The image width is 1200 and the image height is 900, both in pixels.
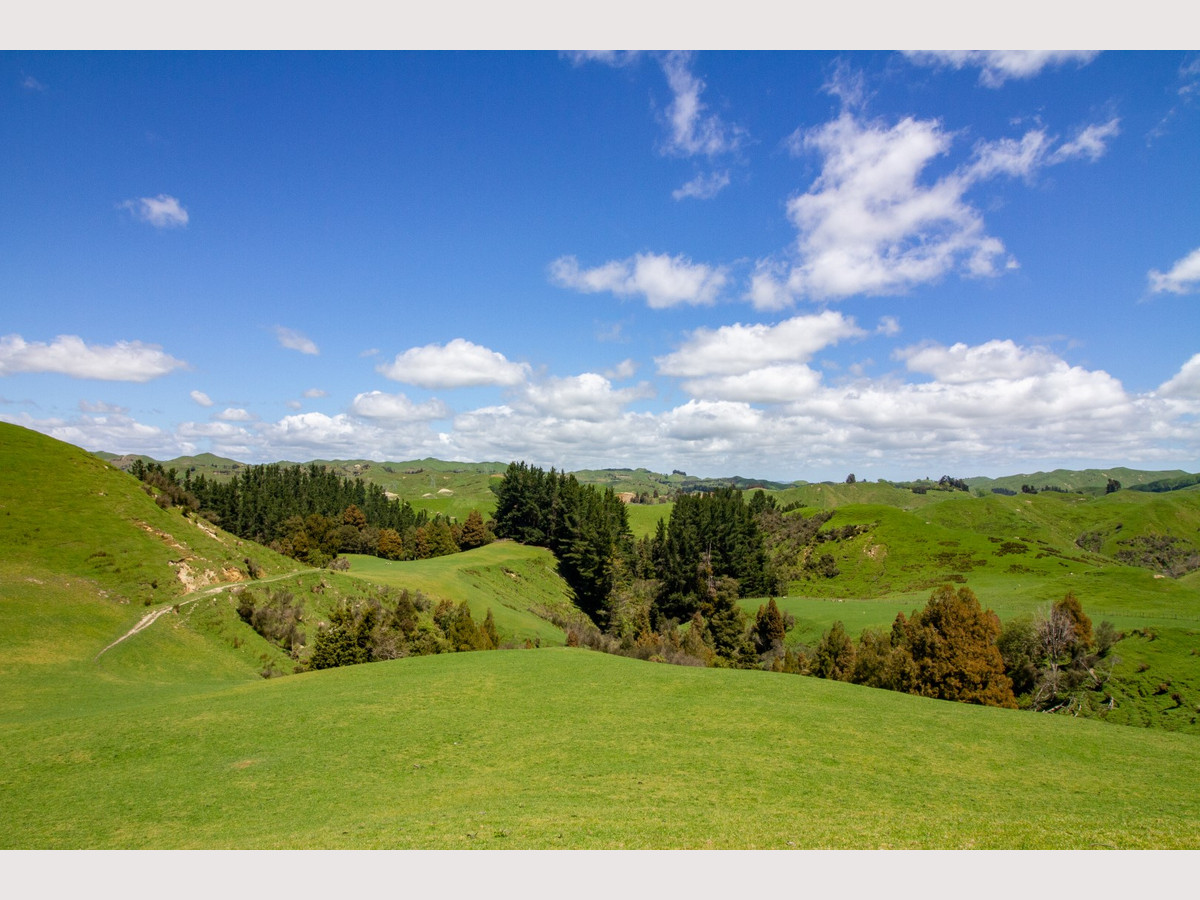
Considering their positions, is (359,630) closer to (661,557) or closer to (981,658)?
(981,658)

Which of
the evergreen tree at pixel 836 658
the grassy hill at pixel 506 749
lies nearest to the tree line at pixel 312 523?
the grassy hill at pixel 506 749

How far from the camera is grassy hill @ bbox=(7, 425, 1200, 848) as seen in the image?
34.7 ft

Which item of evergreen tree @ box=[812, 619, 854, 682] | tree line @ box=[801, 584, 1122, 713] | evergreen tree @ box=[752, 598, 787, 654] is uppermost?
tree line @ box=[801, 584, 1122, 713]

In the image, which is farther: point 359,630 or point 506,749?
point 359,630

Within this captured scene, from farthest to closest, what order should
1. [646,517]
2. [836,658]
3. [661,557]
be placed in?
[646,517]
[661,557]
[836,658]

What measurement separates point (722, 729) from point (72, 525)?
52.0 metres

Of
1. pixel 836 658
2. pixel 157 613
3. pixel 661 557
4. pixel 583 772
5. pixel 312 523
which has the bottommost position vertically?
pixel 836 658

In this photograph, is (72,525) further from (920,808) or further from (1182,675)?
(1182,675)

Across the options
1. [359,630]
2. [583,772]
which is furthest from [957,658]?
[359,630]

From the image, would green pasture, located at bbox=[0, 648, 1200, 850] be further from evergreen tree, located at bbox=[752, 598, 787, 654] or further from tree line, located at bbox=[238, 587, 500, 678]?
evergreen tree, located at bbox=[752, 598, 787, 654]

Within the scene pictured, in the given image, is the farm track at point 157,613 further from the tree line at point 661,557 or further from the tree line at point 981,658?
the tree line at point 981,658

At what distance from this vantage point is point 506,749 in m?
16.1

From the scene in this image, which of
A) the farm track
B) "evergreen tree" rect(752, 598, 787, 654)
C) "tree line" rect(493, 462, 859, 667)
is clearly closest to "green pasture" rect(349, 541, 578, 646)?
"tree line" rect(493, 462, 859, 667)

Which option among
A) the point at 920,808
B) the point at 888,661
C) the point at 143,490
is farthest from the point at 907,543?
the point at 143,490
